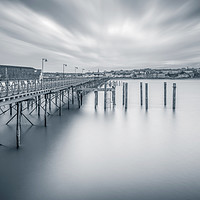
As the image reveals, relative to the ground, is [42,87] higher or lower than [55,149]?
higher

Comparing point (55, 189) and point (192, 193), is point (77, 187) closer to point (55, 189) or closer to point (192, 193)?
point (55, 189)

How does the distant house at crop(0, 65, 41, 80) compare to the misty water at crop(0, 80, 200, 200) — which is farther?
the distant house at crop(0, 65, 41, 80)

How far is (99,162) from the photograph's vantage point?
1291 cm

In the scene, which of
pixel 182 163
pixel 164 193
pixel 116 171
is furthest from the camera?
pixel 182 163

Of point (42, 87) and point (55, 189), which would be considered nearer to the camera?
point (55, 189)

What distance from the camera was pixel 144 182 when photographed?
10492mm

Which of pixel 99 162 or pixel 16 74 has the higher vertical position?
pixel 16 74

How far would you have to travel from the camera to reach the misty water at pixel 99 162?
9.50 meters

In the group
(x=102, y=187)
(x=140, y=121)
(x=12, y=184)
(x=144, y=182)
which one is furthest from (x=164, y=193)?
(x=140, y=121)

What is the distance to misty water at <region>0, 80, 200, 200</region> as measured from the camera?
9500 millimetres

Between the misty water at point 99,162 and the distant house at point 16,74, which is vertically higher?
the distant house at point 16,74

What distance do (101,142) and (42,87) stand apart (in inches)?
269

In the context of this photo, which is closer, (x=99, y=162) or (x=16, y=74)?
(x=99, y=162)

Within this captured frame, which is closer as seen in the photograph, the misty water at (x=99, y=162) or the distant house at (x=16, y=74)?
the misty water at (x=99, y=162)
